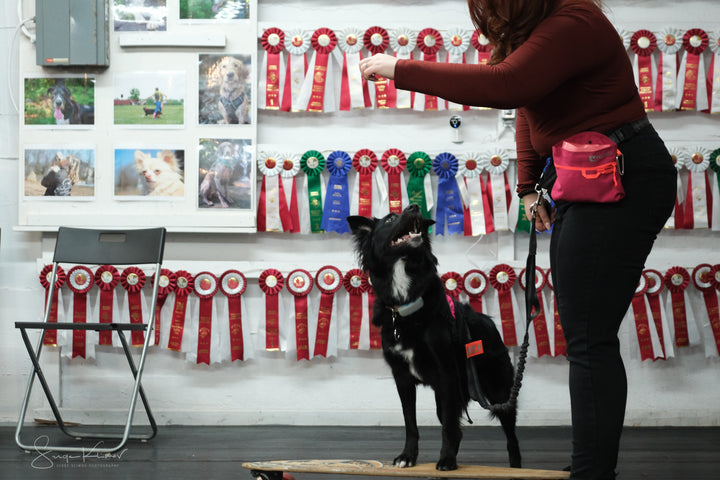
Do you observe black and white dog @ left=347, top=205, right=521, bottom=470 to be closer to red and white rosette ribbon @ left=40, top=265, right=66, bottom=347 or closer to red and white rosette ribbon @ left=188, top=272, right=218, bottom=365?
red and white rosette ribbon @ left=188, top=272, right=218, bottom=365

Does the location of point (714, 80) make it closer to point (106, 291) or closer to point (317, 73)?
point (317, 73)

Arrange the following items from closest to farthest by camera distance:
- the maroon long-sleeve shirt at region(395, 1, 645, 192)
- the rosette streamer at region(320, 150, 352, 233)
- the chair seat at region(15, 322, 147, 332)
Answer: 1. the maroon long-sleeve shirt at region(395, 1, 645, 192)
2. the chair seat at region(15, 322, 147, 332)
3. the rosette streamer at region(320, 150, 352, 233)

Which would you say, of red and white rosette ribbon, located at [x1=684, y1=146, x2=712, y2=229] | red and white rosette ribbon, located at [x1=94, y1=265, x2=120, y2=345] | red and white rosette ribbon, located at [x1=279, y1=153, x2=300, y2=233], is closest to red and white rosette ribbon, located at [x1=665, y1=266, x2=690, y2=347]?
red and white rosette ribbon, located at [x1=684, y1=146, x2=712, y2=229]

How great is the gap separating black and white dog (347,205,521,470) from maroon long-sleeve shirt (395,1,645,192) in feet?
2.70

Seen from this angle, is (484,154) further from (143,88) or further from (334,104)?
(143,88)

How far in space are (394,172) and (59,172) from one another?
1.55m

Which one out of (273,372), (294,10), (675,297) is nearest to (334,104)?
(294,10)

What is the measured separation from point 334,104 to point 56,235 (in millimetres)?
1442

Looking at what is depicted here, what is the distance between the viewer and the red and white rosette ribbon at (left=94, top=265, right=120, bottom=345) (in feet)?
10.0

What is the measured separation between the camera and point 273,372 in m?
3.14

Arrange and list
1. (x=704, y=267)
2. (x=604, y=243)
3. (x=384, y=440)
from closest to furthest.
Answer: (x=604, y=243)
(x=384, y=440)
(x=704, y=267)

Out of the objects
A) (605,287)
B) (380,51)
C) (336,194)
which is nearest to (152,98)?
(336,194)

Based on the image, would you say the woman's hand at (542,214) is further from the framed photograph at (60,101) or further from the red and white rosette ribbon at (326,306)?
the framed photograph at (60,101)

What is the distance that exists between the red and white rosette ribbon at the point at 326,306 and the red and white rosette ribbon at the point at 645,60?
64.3 inches
